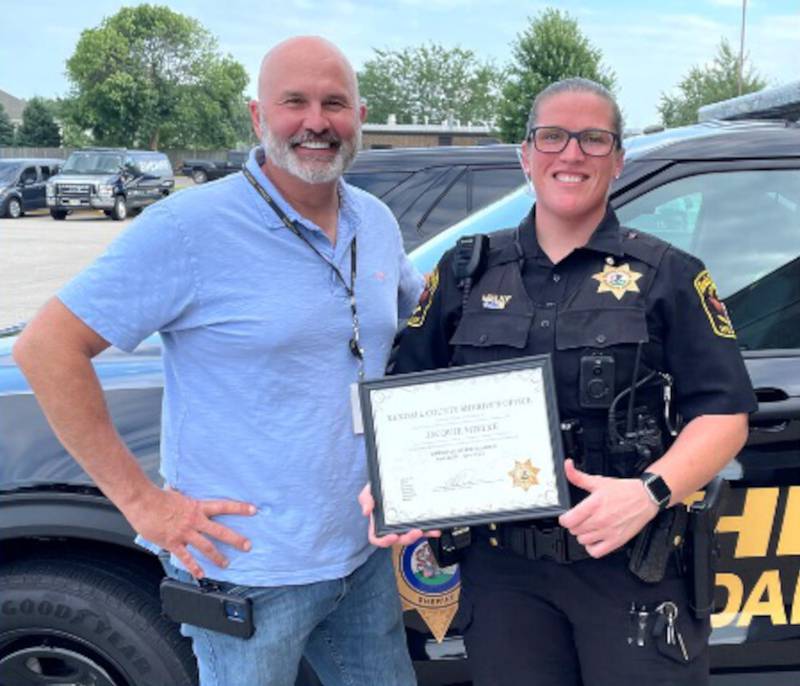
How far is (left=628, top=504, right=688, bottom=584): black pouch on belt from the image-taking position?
1553mm

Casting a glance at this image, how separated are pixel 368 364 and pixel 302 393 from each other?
0.50 feet

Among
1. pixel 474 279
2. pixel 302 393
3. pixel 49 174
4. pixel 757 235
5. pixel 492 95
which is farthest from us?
pixel 492 95

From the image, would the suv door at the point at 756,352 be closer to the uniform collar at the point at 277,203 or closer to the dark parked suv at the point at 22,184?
the uniform collar at the point at 277,203

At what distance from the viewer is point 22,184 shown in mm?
23484

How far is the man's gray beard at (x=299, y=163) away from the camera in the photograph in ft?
5.28

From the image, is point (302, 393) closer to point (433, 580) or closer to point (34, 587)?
point (433, 580)

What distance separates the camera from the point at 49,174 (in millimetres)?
24797

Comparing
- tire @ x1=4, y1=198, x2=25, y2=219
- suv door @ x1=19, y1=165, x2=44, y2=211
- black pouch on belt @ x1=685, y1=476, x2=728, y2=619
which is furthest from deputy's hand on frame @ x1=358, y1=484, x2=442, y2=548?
suv door @ x1=19, y1=165, x2=44, y2=211

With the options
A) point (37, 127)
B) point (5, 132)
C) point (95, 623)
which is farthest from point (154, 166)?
point (5, 132)

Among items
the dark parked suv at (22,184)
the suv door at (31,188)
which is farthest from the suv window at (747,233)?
the suv door at (31,188)

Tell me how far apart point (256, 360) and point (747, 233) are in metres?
1.45

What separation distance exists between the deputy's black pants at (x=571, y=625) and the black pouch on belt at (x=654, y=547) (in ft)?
0.11

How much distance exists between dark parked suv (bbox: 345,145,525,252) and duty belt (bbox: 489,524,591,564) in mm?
2831

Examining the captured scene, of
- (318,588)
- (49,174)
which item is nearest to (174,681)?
(318,588)
